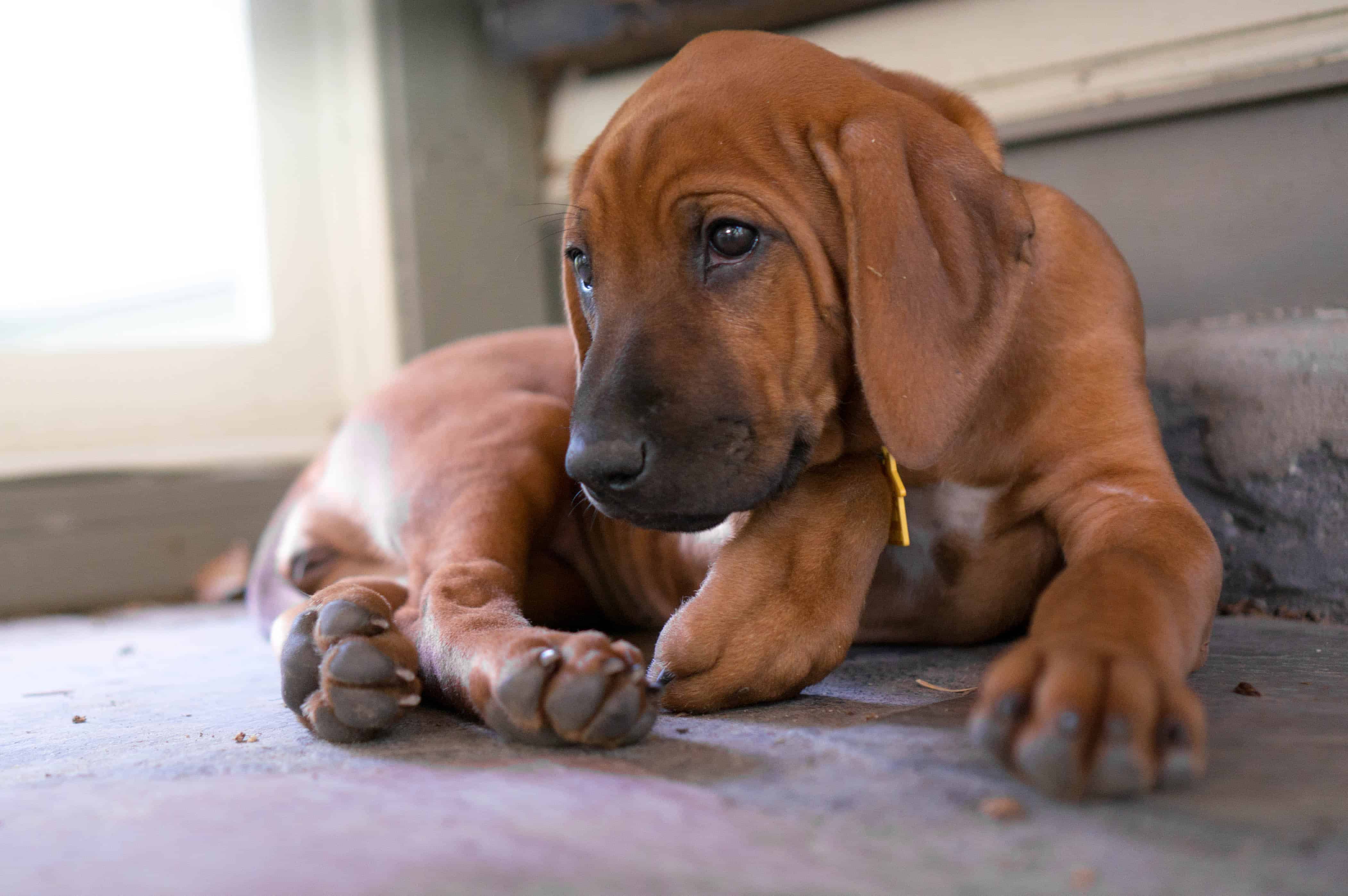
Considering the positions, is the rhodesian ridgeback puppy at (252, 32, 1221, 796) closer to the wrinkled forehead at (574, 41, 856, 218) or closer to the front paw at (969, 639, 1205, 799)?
the wrinkled forehead at (574, 41, 856, 218)

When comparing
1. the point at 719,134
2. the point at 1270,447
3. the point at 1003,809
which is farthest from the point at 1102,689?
the point at 1270,447

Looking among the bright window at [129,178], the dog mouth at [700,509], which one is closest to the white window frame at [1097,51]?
the dog mouth at [700,509]

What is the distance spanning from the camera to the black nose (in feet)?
5.49

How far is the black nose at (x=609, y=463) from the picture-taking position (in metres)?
1.67

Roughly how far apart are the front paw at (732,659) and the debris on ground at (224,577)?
259 centimetres

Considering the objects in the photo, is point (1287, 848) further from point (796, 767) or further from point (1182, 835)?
point (796, 767)

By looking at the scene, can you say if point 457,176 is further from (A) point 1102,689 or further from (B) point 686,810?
(A) point 1102,689

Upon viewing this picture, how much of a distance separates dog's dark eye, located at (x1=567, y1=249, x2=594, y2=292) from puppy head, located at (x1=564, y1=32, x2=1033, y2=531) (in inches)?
1.8

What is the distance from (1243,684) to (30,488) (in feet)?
12.2

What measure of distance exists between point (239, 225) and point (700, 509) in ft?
11.2

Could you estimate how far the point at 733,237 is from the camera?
1847mm

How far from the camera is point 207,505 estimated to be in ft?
13.5

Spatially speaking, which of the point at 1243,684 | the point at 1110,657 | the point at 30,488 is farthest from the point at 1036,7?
the point at 30,488

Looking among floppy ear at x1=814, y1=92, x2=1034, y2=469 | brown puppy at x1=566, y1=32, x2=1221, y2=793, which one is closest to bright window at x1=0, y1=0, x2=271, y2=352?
brown puppy at x1=566, y1=32, x2=1221, y2=793
